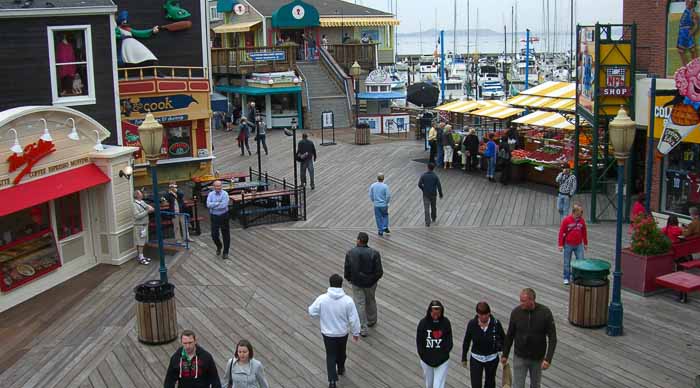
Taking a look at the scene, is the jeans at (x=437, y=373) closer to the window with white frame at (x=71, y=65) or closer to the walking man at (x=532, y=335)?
the walking man at (x=532, y=335)

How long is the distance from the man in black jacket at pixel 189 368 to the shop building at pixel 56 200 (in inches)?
237

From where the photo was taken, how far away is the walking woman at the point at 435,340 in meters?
8.77

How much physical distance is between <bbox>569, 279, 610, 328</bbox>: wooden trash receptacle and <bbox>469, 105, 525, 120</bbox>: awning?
17.2m

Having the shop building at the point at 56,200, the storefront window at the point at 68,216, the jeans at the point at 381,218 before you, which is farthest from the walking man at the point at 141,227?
the jeans at the point at 381,218

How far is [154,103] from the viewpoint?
21.7 m

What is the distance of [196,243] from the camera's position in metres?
18.0

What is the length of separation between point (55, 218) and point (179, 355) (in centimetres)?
801

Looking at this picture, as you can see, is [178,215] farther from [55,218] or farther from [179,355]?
[179,355]

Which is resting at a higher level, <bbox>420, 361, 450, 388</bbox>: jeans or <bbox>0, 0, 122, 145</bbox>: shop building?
<bbox>0, 0, 122, 145</bbox>: shop building

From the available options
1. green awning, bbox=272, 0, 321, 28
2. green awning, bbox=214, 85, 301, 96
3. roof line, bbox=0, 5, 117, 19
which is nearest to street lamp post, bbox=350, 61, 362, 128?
green awning, bbox=214, 85, 301, 96

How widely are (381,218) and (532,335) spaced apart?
9.45m

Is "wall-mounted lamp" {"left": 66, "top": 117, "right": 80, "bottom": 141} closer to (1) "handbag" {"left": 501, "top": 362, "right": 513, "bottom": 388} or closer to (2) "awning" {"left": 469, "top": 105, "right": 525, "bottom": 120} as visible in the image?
(1) "handbag" {"left": 501, "top": 362, "right": 513, "bottom": 388}

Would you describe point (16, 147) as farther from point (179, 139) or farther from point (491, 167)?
point (491, 167)

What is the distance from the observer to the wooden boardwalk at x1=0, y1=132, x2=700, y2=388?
10.7 metres
